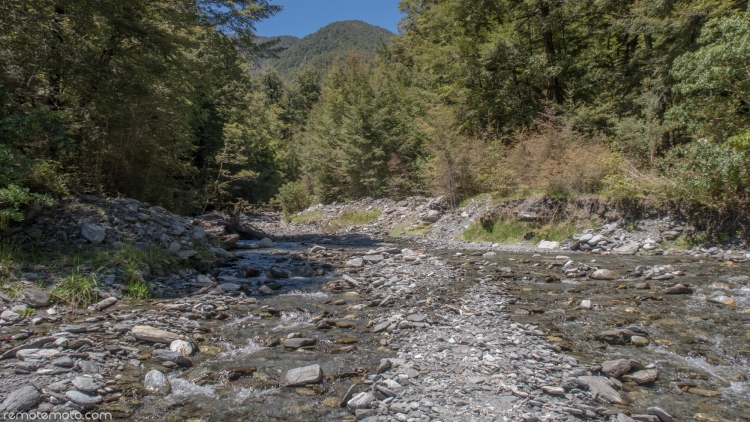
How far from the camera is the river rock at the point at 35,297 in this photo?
5590 mm

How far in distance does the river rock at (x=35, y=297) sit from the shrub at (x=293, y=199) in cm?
2599

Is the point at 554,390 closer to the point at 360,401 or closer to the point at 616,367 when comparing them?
the point at 616,367

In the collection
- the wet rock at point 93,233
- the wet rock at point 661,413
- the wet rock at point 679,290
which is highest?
the wet rock at point 93,233

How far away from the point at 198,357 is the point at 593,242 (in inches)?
463

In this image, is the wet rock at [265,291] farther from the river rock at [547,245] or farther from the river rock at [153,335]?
the river rock at [547,245]

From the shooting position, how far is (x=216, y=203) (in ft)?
88.0

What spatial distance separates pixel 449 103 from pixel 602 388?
2130cm

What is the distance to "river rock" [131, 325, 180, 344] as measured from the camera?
195 inches

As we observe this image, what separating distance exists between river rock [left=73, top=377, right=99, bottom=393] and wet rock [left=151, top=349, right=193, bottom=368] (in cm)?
76

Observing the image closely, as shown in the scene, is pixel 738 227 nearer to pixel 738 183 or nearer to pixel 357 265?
pixel 738 183

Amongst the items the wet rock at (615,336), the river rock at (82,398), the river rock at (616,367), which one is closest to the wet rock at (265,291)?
the river rock at (82,398)

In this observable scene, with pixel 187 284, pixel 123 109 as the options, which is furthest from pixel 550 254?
pixel 123 109

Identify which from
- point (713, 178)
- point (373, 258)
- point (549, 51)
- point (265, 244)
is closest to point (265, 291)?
point (373, 258)

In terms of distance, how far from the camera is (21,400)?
10.9 ft
